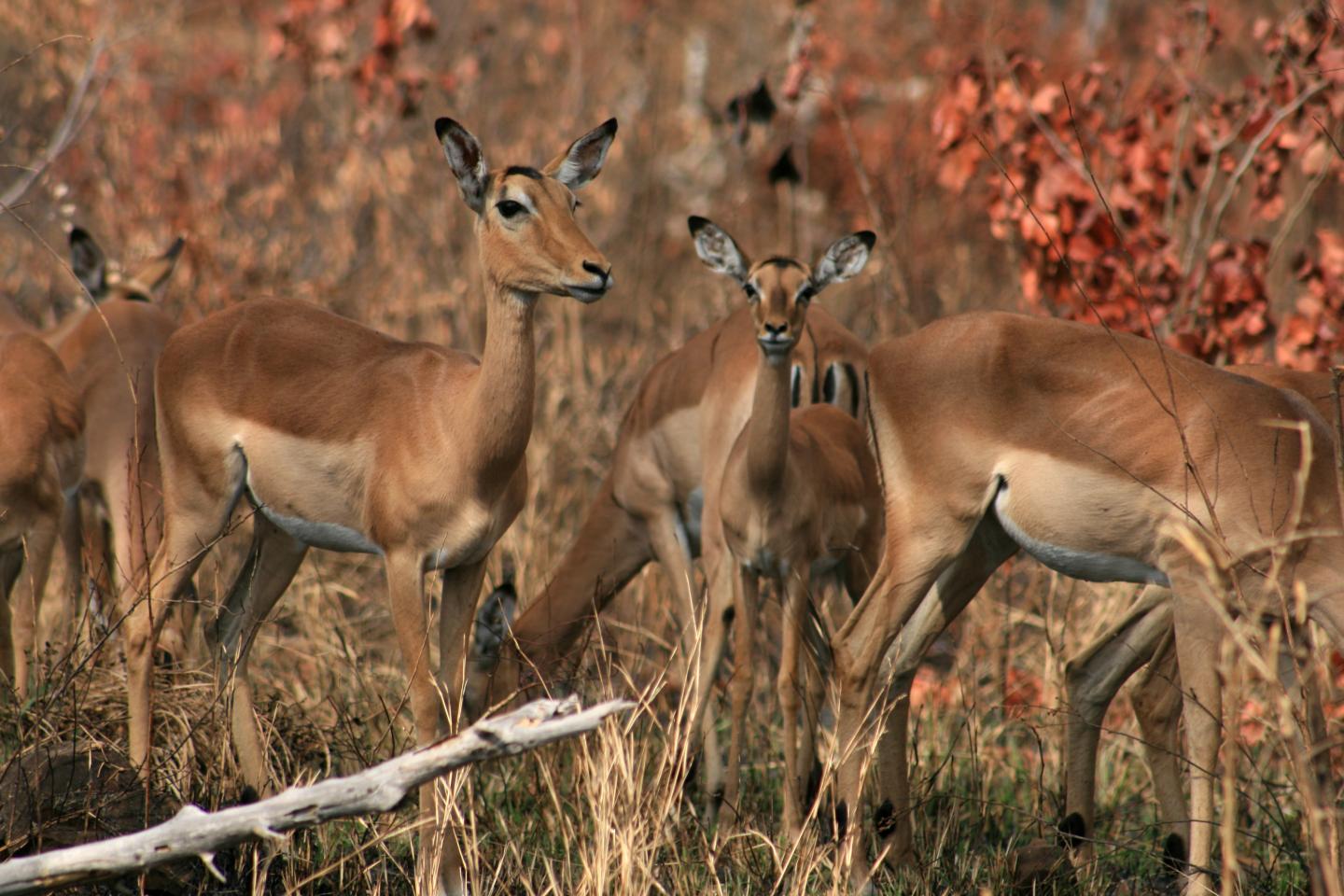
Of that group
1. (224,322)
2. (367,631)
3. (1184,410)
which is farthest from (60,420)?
(1184,410)

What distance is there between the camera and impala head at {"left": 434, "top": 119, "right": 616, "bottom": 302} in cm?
454

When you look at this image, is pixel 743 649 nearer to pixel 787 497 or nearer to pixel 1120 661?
Answer: pixel 787 497

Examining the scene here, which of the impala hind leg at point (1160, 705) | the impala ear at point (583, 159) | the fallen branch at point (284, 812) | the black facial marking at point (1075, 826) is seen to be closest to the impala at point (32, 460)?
the impala ear at point (583, 159)

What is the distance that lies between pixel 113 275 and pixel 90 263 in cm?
13

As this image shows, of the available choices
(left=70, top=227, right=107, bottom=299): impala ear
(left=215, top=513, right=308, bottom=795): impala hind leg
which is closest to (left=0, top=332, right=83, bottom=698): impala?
(left=215, top=513, right=308, bottom=795): impala hind leg

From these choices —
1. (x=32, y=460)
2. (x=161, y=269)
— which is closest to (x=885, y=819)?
(x=32, y=460)

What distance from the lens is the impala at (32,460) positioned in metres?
5.41

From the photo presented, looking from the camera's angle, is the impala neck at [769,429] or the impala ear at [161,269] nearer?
the impala neck at [769,429]

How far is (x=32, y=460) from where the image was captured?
215 inches

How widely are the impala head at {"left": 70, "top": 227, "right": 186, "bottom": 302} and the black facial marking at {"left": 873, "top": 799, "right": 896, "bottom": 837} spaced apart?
4260 mm

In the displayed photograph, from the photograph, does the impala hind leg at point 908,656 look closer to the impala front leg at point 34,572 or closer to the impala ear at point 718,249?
the impala ear at point 718,249

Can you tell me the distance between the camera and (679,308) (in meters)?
10.6

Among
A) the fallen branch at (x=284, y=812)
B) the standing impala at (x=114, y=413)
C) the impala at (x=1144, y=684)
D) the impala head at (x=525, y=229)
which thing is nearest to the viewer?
the fallen branch at (x=284, y=812)

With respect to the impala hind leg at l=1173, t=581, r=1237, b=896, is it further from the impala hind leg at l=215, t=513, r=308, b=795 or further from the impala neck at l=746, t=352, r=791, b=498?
the impala hind leg at l=215, t=513, r=308, b=795
